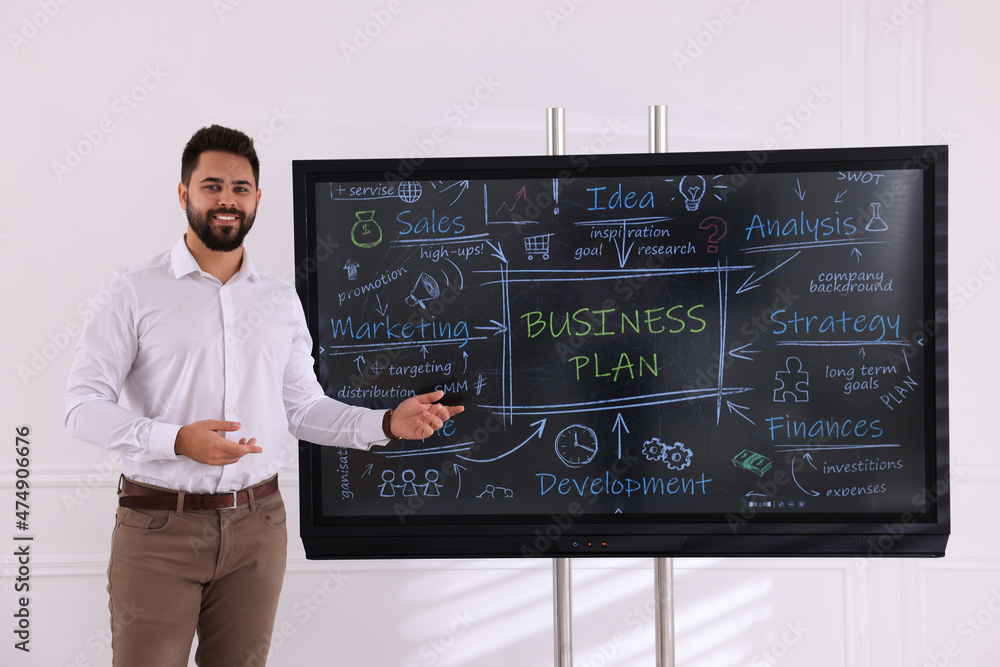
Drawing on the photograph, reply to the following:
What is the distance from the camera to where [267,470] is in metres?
1.90

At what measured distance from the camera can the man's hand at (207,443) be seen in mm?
1694

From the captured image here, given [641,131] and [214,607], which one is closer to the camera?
[214,607]

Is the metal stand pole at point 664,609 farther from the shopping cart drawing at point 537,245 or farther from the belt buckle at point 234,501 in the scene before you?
the belt buckle at point 234,501

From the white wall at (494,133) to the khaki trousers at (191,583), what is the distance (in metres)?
0.70

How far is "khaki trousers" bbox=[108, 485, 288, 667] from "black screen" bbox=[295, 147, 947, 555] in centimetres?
22

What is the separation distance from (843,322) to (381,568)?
1.92 m

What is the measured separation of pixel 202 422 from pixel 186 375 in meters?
0.19

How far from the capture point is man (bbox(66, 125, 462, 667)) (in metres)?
1.76

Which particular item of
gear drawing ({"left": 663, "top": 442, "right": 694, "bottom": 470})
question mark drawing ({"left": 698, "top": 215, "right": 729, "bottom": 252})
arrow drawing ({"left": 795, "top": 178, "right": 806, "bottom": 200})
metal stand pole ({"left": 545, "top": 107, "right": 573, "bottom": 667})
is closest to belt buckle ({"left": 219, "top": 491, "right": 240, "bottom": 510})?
metal stand pole ({"left": 545, "top": 107, "right": 573, "bottom": 667})

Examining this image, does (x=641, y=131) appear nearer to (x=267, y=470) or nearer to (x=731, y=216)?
(x=731, y=216)

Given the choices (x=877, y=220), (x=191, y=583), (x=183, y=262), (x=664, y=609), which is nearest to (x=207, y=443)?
(x=191, y=583)

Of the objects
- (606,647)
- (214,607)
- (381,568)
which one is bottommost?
(606,647)

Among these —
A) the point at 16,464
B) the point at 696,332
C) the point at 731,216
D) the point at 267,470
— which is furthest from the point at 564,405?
the point at 16,464

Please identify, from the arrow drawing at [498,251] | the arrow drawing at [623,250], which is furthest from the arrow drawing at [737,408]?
the arrow drawing at [498,251]
